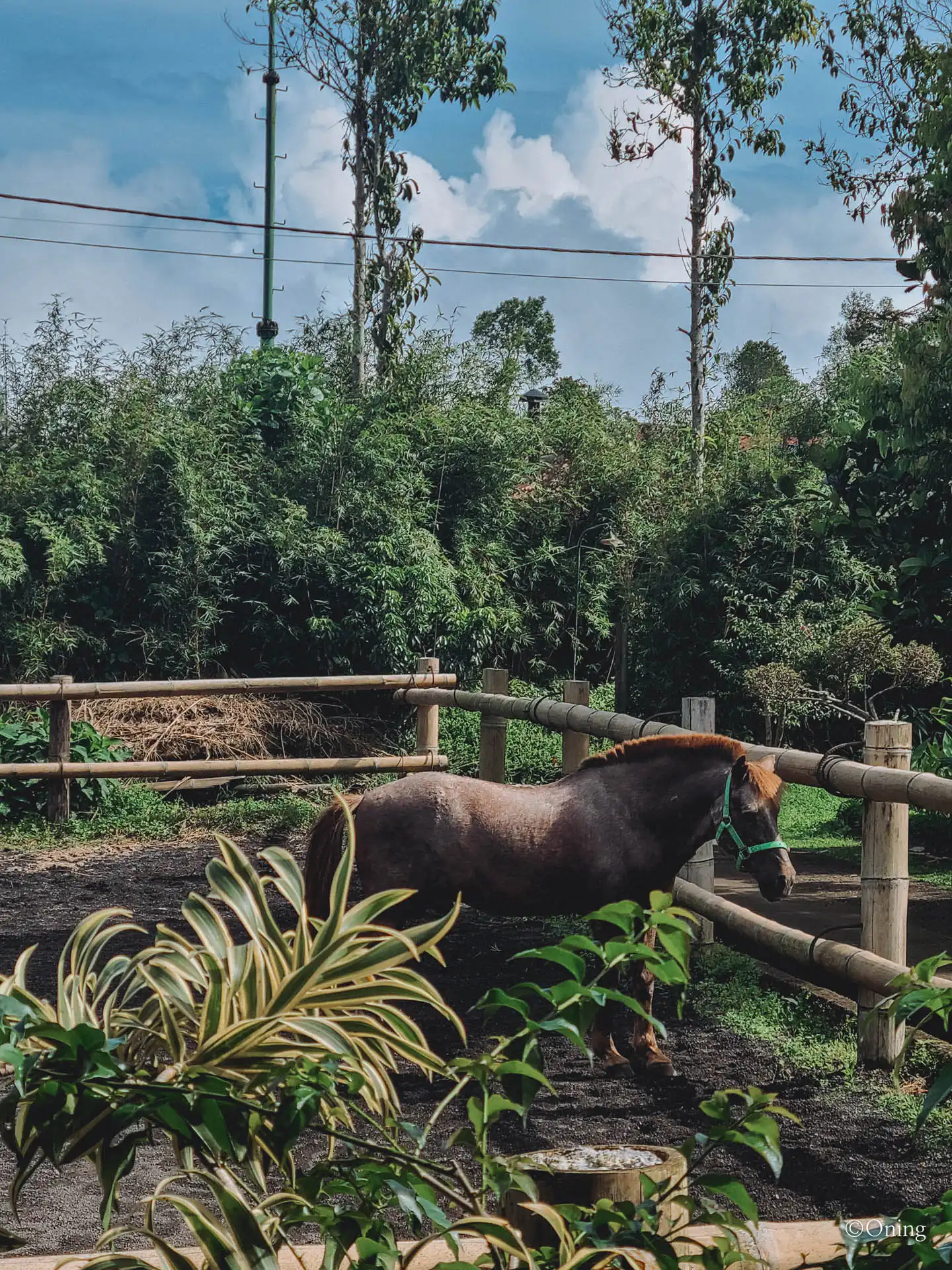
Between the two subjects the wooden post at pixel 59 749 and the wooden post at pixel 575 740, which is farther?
the wooden post at pixel 59 749

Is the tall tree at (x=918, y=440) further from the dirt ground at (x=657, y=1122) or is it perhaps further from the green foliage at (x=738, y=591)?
the green foliage at (x=738, y=591)

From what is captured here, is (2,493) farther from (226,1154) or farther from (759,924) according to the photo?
(226,1154)

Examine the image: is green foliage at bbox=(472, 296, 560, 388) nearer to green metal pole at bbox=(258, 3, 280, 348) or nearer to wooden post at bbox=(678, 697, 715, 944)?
green metal pole at bbox=(258, 3, 280, 348)

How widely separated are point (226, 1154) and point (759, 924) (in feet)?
12.2

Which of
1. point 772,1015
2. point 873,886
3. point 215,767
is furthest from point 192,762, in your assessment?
point 873,886

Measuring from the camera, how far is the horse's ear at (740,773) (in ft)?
13.1

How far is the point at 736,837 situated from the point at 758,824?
3.2 inches

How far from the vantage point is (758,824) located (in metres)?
4.00

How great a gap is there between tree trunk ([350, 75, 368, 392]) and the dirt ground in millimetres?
10659

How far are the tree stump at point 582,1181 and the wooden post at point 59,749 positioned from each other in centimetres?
752

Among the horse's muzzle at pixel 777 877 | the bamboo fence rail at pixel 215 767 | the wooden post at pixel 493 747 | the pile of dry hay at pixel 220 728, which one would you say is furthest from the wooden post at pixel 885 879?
the pile of dry hay at pixel 220 728

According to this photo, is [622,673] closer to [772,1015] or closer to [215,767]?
[215,767]

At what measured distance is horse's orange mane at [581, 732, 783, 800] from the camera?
402cm

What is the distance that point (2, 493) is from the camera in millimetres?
11289
